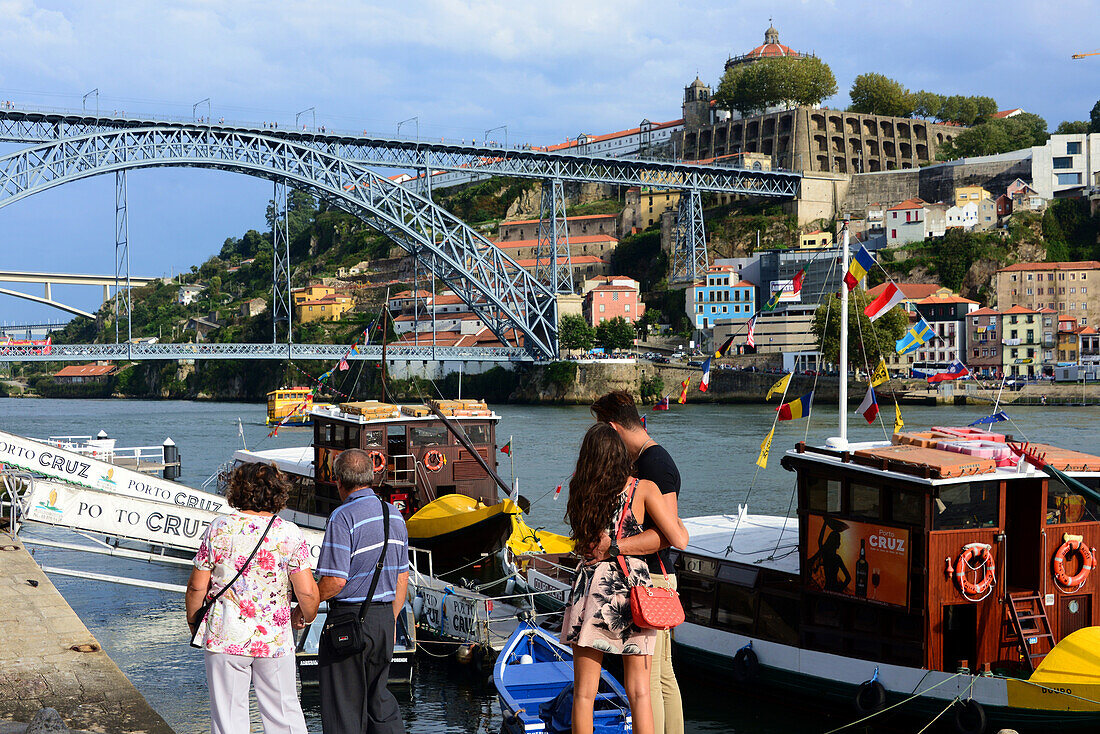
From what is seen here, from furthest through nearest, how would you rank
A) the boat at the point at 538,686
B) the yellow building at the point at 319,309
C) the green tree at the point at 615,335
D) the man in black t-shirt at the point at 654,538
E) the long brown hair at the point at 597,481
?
the yellow building at the point at 319,309, the green tree at the point at 615,335, the boat at the point at 538,686, the man in black t-shirt at the point at 654,538, the long brown hair at the point at 597,481

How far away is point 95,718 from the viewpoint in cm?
462

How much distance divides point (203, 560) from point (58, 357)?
42.8 m

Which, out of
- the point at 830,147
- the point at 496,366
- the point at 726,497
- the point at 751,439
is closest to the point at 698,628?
the point at 726,497

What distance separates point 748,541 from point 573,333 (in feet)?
150

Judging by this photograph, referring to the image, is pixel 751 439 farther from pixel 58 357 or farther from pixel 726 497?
pixel 58 357

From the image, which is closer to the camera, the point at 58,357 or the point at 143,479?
the point at 143,479

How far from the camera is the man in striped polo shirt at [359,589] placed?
13.3 feet

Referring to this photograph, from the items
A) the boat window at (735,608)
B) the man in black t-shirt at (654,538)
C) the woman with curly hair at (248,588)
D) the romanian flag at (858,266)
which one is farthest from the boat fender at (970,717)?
the woman with curly hair at (248,588)

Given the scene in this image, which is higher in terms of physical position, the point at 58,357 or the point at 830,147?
the point at 830,147

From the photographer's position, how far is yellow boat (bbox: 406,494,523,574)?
1170 cm

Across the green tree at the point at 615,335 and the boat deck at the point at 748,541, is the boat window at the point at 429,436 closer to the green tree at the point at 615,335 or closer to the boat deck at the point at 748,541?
the boat deck at the point at 748,541

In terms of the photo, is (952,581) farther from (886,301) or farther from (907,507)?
(886,301)

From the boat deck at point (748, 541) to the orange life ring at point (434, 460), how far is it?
335 cm

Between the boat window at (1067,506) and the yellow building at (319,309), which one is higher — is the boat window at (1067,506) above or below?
below
